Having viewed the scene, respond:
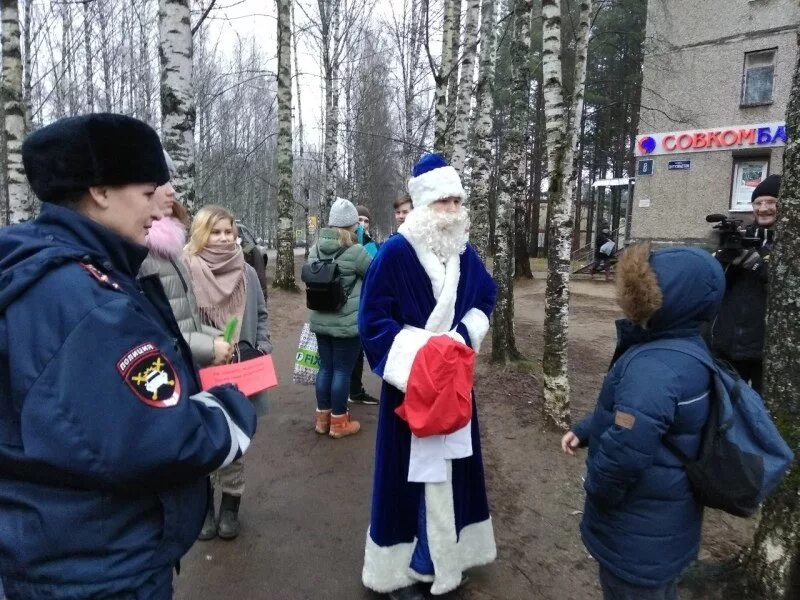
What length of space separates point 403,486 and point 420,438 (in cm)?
28

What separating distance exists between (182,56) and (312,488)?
4.03 m

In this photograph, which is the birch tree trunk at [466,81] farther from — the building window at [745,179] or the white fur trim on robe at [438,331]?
the building window at [745,179]

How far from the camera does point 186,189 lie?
5.20 metres

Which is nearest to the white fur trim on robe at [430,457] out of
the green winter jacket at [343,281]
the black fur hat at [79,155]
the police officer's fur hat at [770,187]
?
the black fur hat at [79,155]

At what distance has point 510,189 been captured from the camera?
7074mm

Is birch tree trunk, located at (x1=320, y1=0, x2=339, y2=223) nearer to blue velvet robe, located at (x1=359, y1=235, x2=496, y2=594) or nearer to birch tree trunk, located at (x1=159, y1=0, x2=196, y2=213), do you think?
birch tree trunk, located at (x1=159, y1=0, x2=196, y2=213)

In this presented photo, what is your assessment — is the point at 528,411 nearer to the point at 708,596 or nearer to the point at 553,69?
the point at 708,596

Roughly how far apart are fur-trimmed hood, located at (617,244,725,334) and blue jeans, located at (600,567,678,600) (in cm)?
94

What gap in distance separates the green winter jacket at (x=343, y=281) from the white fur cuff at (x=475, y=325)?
5.71 ft

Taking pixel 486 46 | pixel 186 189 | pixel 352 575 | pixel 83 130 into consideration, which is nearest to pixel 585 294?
pixel 486 46

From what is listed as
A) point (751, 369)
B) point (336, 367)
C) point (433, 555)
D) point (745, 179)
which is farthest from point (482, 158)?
point (745, 179)

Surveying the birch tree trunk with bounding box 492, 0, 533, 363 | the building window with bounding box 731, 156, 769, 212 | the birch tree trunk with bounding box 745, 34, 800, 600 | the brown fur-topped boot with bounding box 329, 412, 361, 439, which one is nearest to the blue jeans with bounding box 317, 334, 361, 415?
the brown fur-topped boot with bounding box 329, 412, 361, 439

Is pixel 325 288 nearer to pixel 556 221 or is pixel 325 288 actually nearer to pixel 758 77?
pixel 556 221

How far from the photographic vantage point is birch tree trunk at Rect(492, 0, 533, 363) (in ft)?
20.6
